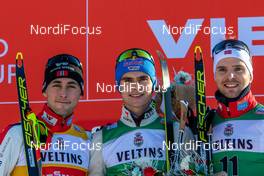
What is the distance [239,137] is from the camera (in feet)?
11.2

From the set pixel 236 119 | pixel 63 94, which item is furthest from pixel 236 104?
pixel 63 94

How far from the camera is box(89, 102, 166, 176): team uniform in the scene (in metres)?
3.48

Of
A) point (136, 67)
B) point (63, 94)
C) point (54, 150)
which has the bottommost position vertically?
point (54, 150)

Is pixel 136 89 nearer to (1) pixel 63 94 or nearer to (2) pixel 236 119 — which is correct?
(1) pixel 63 94

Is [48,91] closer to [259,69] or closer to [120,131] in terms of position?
[120,131]

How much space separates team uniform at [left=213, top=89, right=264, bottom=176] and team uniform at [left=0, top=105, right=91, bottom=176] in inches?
29.2

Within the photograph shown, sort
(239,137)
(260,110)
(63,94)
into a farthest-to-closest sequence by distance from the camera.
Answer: (63,94) < (260,110) < (239,137)

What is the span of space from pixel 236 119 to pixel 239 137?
0.40 ft

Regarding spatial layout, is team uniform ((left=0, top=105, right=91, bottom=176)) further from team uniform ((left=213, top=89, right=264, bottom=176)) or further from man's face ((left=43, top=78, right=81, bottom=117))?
team uniform ((left=213, top=89, right=264, bottom=176))

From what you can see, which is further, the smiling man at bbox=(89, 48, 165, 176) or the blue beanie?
the blue beanie

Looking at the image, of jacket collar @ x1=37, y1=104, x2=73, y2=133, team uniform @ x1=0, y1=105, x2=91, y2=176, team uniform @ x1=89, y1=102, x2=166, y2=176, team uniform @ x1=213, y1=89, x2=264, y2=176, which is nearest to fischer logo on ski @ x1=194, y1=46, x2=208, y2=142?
team uniform @ x1=213, y1=89, x2=264, y2=176

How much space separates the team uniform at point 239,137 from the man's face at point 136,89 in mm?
395

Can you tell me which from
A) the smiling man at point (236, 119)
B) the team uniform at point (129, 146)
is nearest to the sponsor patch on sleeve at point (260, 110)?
the smiling man at point (236, 119)

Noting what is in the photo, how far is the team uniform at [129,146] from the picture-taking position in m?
3.48
